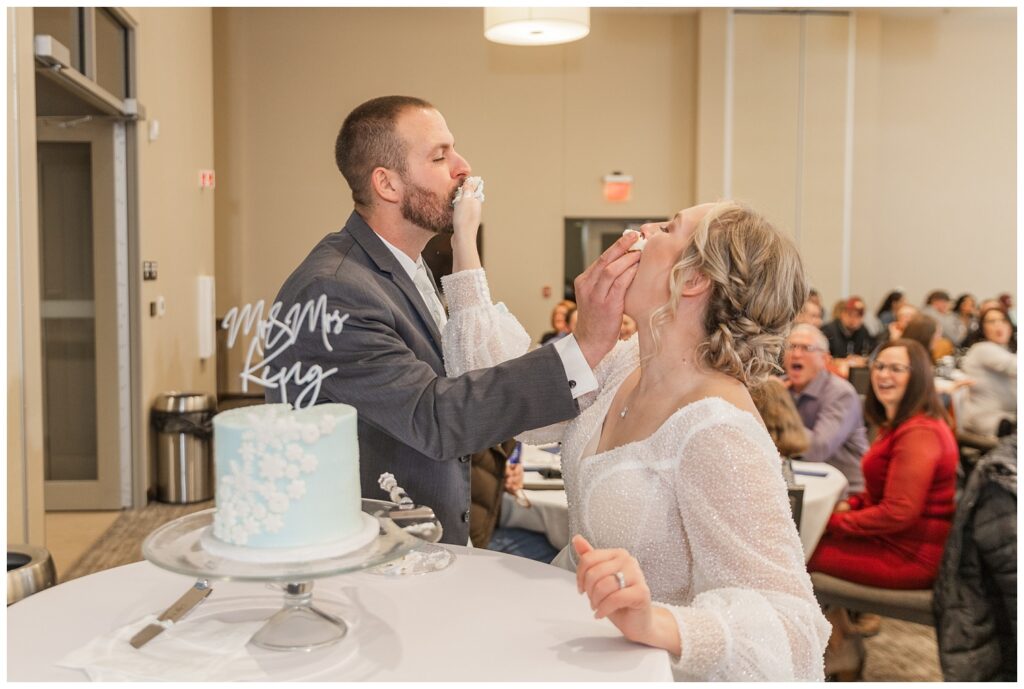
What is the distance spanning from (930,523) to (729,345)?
1.98m

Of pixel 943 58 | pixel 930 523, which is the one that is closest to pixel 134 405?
pixel 930 523

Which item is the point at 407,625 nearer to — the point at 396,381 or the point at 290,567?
the point at 290,567

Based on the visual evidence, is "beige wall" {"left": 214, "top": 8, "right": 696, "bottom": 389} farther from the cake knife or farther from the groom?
the cake knife

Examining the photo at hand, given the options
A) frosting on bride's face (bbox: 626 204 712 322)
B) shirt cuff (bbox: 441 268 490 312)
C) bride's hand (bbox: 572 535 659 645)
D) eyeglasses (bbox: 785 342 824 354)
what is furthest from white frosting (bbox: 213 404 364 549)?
eyeglasses (bbox: 785 342 824 354)

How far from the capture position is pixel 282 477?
1304 millimetres

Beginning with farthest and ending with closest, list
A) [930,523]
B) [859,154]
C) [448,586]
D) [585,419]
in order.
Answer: [859,154] → [930,523] → [585,419] → [448,586]

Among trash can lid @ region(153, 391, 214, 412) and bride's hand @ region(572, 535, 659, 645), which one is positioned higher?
bride's hand @ region(572, 535, 659, 645)

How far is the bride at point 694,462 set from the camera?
1.47 m

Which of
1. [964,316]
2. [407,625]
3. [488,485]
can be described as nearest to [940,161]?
[964,316]

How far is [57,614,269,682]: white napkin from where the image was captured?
1382 mm

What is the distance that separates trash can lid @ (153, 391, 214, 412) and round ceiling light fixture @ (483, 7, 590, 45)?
2780mm

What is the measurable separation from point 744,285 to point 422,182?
73 centimetres

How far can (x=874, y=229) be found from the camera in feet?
40.1

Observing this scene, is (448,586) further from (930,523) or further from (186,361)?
(186,361)
